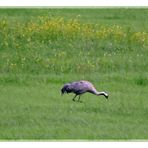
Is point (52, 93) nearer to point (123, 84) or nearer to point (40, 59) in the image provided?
point (123, 84)

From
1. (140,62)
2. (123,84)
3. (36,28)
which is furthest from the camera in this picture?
(36,28)

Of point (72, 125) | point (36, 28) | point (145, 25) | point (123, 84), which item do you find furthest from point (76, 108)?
point (145, 25)

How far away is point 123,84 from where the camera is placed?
15281 millimetres

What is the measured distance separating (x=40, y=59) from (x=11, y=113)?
14.8 feet

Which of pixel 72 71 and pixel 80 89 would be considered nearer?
pixel 80 89

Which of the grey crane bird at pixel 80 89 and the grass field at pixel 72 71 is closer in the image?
the grass field at pixel 72 71

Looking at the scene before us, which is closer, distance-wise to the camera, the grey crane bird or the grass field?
the grass field

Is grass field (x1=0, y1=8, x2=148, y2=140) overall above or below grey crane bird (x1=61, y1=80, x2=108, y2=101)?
below

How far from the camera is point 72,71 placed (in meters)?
16.5

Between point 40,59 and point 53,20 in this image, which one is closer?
point 40,59

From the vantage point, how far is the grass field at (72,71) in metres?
12.1

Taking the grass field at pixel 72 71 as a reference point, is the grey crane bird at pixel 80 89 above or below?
above

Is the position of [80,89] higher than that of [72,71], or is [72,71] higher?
[80,89]

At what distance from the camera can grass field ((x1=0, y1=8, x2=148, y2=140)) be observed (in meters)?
12.1
